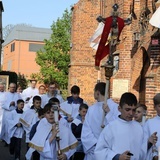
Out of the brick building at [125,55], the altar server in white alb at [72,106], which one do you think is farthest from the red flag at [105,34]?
the brick building at [125,55]

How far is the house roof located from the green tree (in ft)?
117

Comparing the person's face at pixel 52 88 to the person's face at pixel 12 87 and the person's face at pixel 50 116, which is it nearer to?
the person's face at pixel 12 87

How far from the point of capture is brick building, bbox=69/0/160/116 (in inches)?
531

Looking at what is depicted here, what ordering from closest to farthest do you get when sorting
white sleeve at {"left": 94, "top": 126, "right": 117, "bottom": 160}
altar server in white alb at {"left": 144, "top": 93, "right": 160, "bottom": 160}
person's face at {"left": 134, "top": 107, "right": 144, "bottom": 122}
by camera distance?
white sleeve at {"left": 94, "top": 126, "right": 117, "bottom": 160} → altar server in white alb at {"left": 144, "top": 93, "right": 160, "bottom": 160} → person's face at {"left": 134, "top": 107, "right": 144, "bottom": 122}

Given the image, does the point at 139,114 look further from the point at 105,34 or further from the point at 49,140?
the point at 49,140

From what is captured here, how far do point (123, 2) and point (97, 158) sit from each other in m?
12.0

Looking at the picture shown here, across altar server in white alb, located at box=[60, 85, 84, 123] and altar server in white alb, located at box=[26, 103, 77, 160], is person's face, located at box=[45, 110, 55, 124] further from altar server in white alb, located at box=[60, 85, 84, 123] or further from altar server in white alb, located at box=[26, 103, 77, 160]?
altar server in white alb, located at box=[60, 85, 84, 123]

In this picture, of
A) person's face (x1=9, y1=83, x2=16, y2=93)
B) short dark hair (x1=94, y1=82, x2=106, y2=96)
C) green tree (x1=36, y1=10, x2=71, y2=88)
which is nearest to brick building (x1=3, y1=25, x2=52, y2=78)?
green tree (x1=36, y1=10, x2=71, y2=88)

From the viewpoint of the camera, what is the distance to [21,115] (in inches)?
467

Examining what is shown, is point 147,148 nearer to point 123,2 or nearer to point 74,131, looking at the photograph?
point 74,131

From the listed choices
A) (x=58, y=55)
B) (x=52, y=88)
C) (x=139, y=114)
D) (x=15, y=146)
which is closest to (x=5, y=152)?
(x=15, y=146)

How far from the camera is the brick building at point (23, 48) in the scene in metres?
80.9

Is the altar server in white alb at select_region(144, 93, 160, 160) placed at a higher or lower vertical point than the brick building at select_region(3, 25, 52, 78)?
lower

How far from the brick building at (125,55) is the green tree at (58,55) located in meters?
23.1
